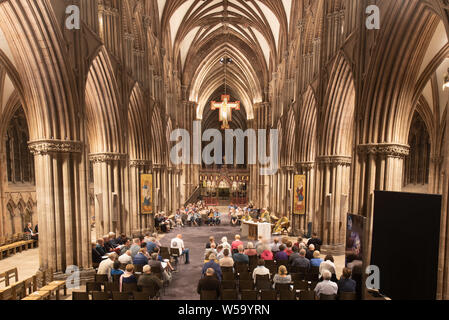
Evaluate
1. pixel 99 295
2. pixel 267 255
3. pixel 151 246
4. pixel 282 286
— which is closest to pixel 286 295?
pixel 282 286

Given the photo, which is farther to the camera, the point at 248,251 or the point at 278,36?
the point at 278,36

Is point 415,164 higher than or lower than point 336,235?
higher

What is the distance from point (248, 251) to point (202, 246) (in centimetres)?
505

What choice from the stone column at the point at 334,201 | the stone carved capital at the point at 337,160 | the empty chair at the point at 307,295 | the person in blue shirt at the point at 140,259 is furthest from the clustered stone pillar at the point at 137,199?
the empty chair at the point at 307,295

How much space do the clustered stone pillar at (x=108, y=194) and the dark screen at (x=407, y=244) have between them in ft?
34.1

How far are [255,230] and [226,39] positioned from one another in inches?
1099

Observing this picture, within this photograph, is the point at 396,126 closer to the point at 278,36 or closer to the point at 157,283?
the point at 157,283

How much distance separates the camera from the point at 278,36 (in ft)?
82.1

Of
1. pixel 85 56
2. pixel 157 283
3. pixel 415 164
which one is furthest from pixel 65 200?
pixel 415 164

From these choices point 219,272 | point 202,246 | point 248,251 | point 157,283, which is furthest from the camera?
point 202,246

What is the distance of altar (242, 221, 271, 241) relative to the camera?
13.3 metres

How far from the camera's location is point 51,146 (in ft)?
24.5

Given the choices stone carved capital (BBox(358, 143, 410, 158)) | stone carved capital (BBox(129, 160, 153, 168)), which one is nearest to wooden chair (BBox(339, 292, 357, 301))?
stone carved capital (BBox(358, 143, 410, 158))

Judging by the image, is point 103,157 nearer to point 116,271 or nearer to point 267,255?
point 116,271
